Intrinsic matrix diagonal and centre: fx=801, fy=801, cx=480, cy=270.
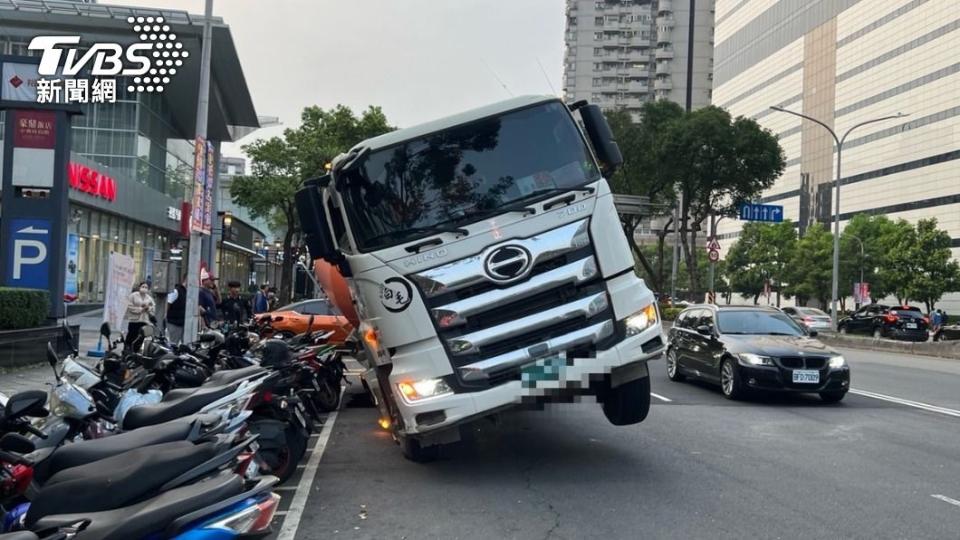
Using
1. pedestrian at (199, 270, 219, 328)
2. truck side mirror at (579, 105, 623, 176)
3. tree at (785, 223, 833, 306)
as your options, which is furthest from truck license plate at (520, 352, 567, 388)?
tree at (785, 223, 833, 306)

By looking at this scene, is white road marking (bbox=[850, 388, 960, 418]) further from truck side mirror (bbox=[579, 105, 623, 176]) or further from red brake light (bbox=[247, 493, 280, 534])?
red brake light (bbox=[247, 493, 280, 534])

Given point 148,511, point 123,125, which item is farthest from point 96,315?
point 148,511

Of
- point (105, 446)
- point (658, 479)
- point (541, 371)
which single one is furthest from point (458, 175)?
point (105, 446)

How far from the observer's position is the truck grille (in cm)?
637

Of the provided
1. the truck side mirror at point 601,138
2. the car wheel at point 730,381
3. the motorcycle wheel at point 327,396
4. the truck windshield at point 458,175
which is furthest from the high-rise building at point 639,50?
the truck windshield at point 458,175

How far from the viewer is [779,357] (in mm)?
10953

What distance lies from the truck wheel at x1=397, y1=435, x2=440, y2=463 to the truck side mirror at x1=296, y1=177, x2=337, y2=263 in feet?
5.81

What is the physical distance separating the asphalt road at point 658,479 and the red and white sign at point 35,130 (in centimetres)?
964

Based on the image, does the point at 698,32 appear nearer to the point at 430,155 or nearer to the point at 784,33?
the point at 784,33

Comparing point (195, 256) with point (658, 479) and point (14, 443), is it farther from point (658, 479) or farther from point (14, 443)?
point (14, 443)

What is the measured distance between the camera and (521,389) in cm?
635

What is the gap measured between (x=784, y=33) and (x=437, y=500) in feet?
328

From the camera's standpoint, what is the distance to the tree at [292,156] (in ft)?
121

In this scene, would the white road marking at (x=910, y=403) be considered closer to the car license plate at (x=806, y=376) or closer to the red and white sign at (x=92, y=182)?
the car license plate at (x=806, y=376)
